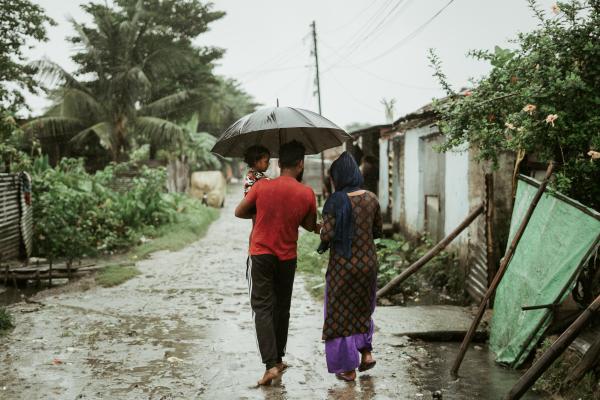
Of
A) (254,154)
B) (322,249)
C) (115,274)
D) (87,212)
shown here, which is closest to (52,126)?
(87,212)

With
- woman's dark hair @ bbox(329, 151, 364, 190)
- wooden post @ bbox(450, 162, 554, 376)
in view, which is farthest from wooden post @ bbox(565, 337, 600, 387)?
woman's dark hair @ bbox(329, 151, 364, 190)

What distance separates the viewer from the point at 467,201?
8008mm

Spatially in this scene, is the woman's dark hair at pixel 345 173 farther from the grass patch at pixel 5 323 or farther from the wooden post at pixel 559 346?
the grass patch at pixel 5 323

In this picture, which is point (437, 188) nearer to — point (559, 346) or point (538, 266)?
point (538, 266)

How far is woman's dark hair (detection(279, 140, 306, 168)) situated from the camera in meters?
4.18

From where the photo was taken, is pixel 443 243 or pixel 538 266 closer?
pixel 538 266

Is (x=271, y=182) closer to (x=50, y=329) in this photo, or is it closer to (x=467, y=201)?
(x=50, y=329)

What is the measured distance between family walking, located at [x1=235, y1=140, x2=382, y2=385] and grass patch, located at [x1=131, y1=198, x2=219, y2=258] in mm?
7757

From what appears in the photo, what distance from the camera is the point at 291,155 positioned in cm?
417

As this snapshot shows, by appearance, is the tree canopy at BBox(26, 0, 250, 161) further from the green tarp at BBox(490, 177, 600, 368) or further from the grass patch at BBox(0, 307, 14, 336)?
the green tarp at BBox(490, 177, 600, 368)

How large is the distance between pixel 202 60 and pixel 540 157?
80.7 ft

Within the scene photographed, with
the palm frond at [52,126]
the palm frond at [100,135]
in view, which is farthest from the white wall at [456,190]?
the palm frond at [52,126]

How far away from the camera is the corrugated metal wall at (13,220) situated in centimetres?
993

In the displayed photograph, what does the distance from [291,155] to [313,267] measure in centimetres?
607
